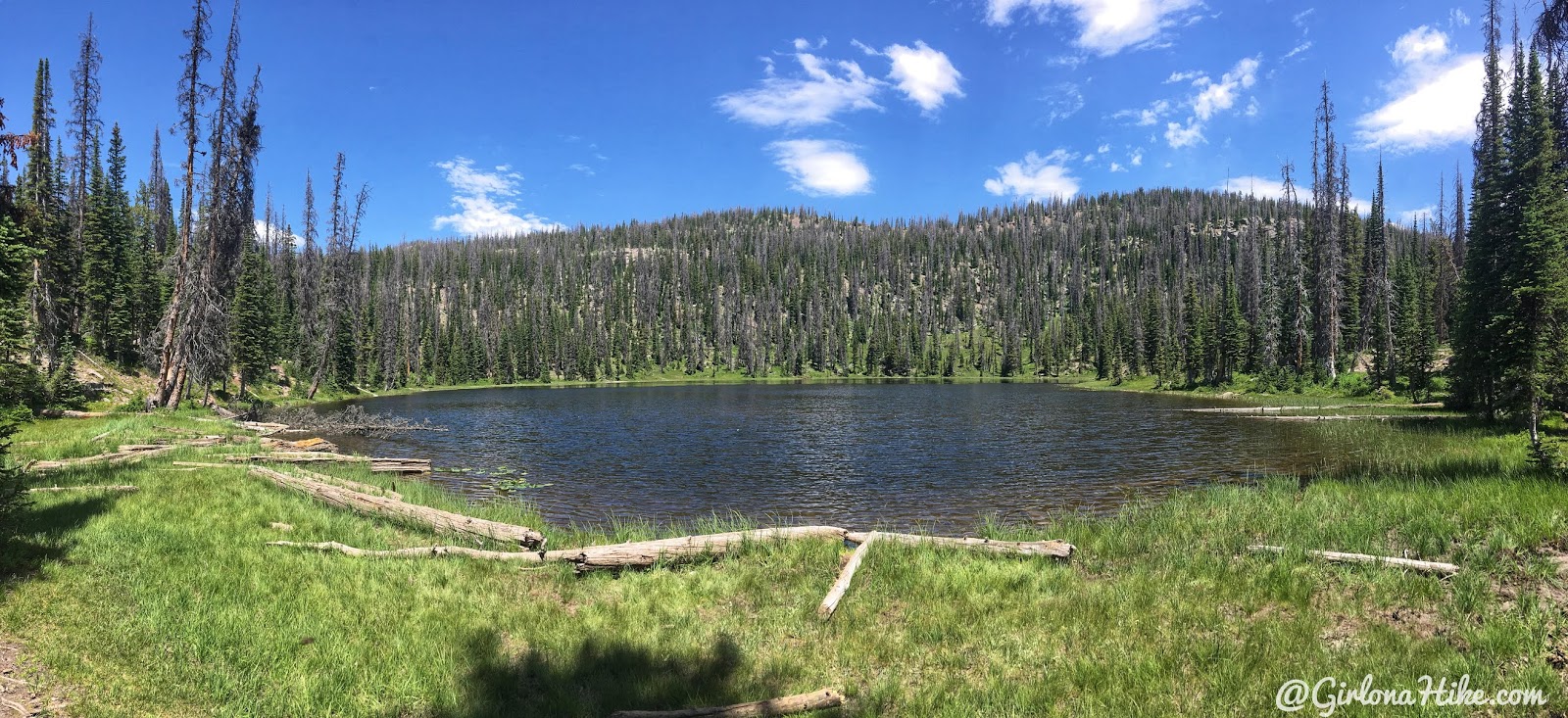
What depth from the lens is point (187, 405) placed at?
38812 millimetres

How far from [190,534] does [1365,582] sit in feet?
57.8

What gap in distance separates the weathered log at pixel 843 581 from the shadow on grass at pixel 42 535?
1022 centimetres

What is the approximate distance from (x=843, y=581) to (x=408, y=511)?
9664 mm

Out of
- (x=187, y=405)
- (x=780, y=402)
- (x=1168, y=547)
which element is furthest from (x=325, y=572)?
(x=780, y=402)

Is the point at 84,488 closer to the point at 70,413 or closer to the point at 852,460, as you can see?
the point at 70,413

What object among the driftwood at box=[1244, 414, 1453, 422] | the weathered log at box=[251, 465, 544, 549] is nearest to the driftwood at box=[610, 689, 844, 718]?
the weathered log at box=[251, 465, 544, 549]

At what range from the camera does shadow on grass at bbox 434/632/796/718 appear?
22.7 feet

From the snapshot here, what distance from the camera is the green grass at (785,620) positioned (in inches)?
266

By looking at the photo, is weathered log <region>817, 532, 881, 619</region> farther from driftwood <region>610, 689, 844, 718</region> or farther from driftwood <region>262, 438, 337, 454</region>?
driftwood <region>262, 438, 337, 454</region>

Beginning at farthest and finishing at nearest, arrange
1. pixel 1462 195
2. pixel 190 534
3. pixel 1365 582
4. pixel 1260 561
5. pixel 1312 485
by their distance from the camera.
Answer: pixel 1462 195 → pixel 1312 485 → pixel 190 534 → pixel 1260 561 → pixel 1365 582

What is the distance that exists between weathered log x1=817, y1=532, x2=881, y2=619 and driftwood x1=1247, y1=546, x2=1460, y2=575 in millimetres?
6236

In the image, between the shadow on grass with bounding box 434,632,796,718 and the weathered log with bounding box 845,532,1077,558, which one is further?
the weathered log with bounding box 845,532,1077,558

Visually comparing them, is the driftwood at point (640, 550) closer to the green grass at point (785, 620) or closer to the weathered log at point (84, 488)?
the green grass at point (785, 620)

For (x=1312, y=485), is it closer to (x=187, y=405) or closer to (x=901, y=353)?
(x=187, y=405)
